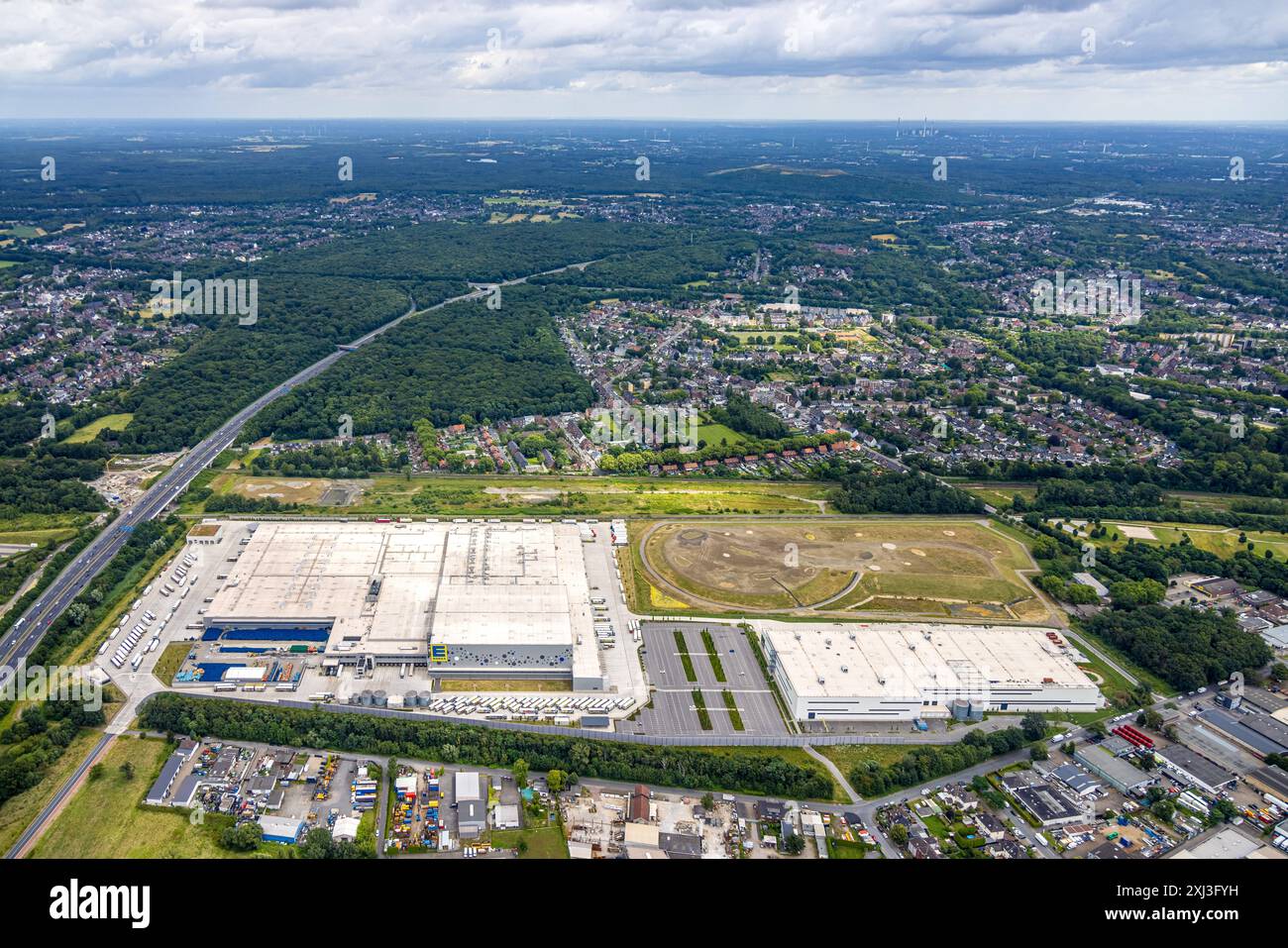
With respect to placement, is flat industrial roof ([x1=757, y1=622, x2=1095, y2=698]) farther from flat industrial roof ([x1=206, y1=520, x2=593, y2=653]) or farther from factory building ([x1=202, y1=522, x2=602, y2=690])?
flat industrial roof ([x1=206, y1=520, x2=593, y2=653])

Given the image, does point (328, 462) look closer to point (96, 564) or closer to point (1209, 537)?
point (96, 564)

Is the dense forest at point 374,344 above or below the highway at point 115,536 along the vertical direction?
above

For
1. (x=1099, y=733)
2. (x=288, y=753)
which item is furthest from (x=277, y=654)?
(x=1099, y=733)

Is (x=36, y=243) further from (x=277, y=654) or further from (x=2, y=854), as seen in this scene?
(x=2, y=854)

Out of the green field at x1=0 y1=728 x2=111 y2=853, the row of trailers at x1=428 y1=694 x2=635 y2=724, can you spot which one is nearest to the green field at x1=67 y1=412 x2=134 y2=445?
the green field at x1=0 y1=728 x2=111 y2=853

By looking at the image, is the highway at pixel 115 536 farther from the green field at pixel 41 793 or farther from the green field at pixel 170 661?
the green field at pixel 41 793

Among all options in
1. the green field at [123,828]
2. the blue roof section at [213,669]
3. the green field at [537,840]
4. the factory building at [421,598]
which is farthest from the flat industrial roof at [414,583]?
the green field at [537,840]
